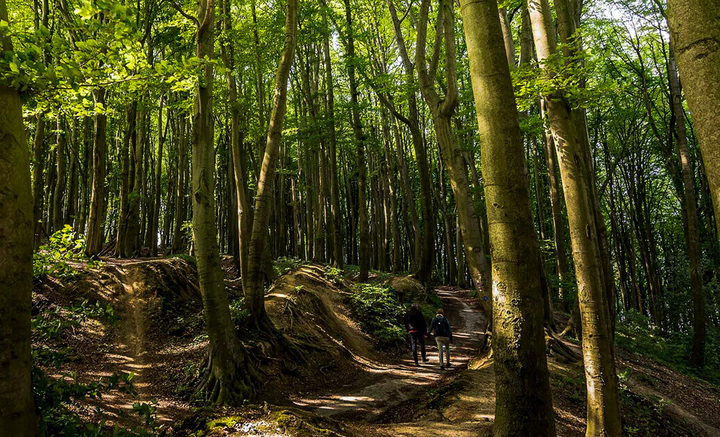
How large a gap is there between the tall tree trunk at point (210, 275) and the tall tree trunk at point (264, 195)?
1527 millimetres

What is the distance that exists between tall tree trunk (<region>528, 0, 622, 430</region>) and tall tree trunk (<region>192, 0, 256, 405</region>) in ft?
17.8

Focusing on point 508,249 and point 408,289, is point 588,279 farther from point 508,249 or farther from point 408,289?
point 408,289

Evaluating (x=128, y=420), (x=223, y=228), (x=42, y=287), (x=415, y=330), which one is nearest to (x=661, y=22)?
(x=415, y=330)

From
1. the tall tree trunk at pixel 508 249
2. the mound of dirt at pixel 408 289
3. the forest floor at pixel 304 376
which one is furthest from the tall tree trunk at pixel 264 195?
the mound of dirt at pixel 408 289

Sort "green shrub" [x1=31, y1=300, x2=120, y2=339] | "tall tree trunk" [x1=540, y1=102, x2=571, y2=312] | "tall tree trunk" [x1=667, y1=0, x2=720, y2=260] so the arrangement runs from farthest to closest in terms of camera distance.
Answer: "tall tree trunk" [x1=540, y1=102, x2=571, y2=312]
"green shrub" [x1=31, y1=300, x2=120, y2=339]
"tall tree trunk" [x1=667, y1=0, x2=720, y2=260]

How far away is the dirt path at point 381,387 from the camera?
22.9ft

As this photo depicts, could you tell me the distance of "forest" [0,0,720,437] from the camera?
287 cm

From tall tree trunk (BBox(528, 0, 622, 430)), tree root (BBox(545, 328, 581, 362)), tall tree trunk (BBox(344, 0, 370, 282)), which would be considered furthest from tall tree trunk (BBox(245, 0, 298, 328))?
tall tree trunk (BBox(344, 0, 370, 282))

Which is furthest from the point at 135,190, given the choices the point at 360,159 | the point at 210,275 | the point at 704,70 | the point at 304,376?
the point at 704,70

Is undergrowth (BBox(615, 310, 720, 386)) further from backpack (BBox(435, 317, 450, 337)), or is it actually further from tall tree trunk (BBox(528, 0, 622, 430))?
tall tree trunk (BBox(528, 0, 622, 430))

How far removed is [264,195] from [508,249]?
→ 269 inches

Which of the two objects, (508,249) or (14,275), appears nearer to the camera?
(14,275)

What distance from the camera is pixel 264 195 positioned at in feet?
29.1

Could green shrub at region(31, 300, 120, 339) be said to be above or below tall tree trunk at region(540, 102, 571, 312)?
below
